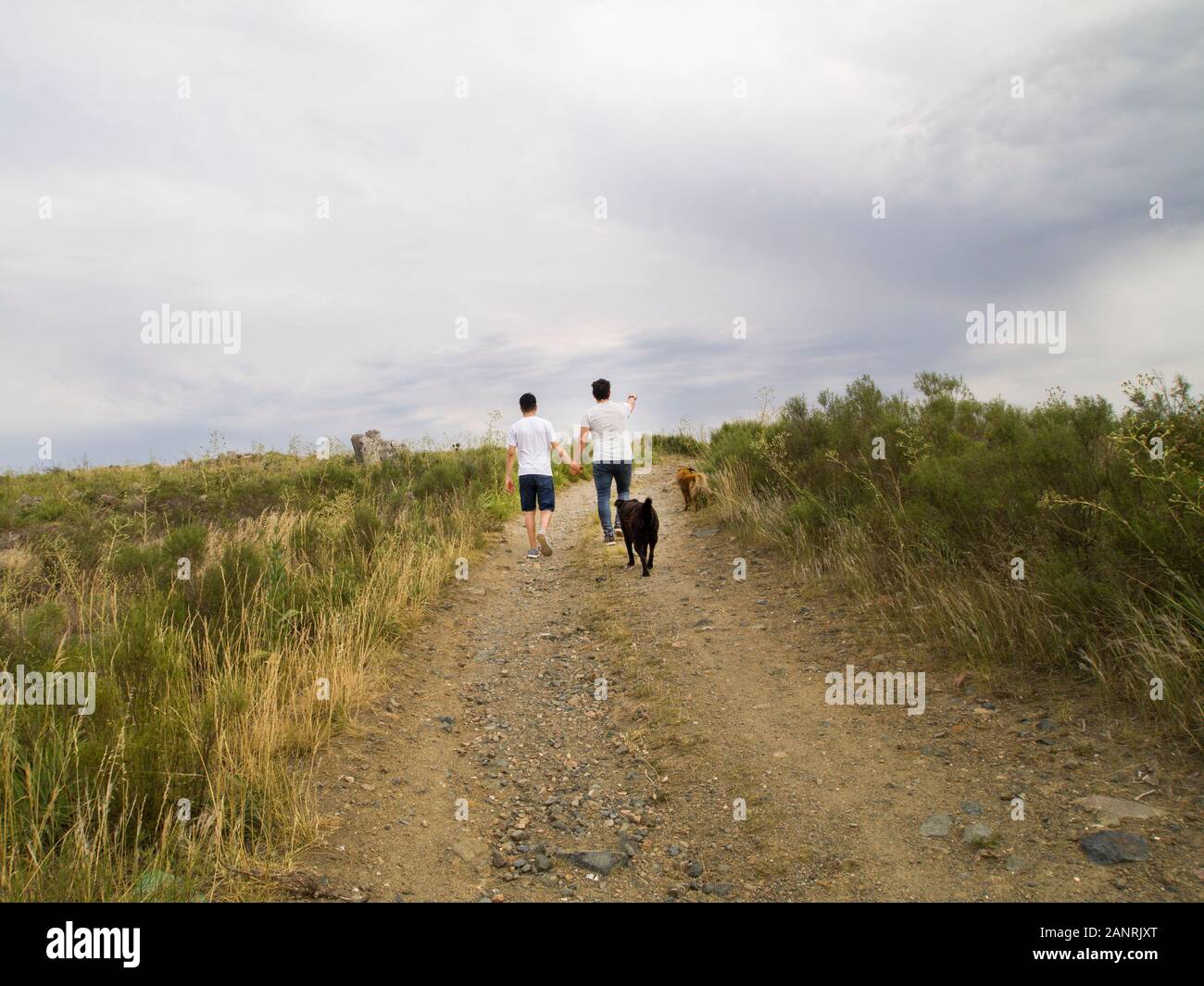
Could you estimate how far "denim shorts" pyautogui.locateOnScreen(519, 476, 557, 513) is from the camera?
10.6m

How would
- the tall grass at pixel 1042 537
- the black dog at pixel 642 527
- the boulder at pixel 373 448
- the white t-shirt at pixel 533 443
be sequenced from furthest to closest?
the boulder at pixel 373 448, the white t-shirt at pixel 533 443, the black dog at pixel 642 527, the tall grass at pixel 1042 537

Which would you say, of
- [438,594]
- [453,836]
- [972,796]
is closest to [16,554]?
[438,594]

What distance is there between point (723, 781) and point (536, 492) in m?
6.74

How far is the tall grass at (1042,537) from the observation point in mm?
4477

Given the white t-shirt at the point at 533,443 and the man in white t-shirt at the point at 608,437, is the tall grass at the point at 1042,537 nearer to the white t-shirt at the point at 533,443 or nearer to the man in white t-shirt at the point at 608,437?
the man in white t-shirt at the point at 608,437

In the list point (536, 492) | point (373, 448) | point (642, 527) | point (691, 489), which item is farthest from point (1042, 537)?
point (373, 448)

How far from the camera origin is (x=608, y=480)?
11.0m

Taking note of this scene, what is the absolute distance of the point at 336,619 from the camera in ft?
19.9

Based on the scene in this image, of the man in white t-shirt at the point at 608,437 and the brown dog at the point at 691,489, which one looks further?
the brown dog at the point at 691,489

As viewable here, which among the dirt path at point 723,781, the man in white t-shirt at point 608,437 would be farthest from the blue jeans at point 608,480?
the dirt path at point 723,781

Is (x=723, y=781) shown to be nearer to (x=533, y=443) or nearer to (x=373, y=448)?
(x=533, y=443)

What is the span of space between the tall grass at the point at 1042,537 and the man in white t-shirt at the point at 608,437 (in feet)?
7.55

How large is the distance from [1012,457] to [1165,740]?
10.1 ft
